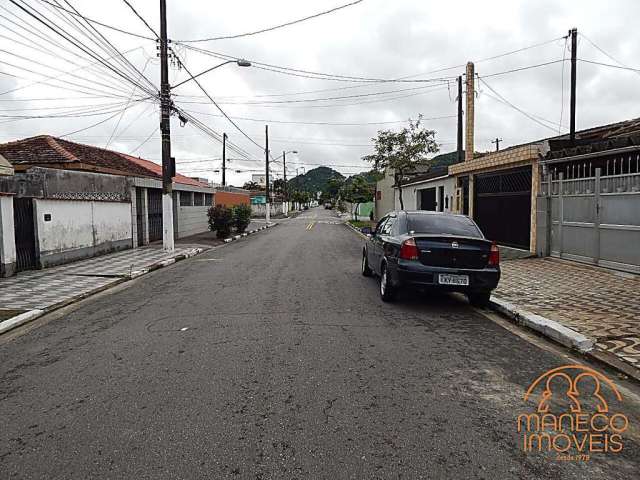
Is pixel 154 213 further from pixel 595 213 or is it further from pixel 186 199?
pixel 595 213

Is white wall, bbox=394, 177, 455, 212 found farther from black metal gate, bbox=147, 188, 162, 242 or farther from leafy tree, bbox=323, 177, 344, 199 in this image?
leafy tree, bbox=323, 177, 344, 199

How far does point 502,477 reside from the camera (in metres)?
2.88

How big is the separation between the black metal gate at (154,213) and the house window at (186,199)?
3.48 m

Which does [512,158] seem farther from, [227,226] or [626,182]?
[227,226]

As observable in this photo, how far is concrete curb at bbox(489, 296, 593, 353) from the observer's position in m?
5.52

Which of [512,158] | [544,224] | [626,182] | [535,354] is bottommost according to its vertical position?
[535,354]

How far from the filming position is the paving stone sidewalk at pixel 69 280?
8477mm

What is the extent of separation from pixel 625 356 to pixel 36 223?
12.8 metres

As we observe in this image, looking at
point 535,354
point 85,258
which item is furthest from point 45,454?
point 85,258

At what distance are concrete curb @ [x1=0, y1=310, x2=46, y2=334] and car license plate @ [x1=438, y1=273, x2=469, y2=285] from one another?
20.6 feet

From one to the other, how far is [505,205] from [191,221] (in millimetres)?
17035

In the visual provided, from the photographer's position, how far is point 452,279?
7.25m

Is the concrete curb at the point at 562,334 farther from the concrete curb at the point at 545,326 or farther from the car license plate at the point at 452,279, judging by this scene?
the car license plate at the point at 452,279

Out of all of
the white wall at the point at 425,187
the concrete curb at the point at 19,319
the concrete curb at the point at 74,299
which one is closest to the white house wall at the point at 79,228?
the concrete curb at the point at 74,299
